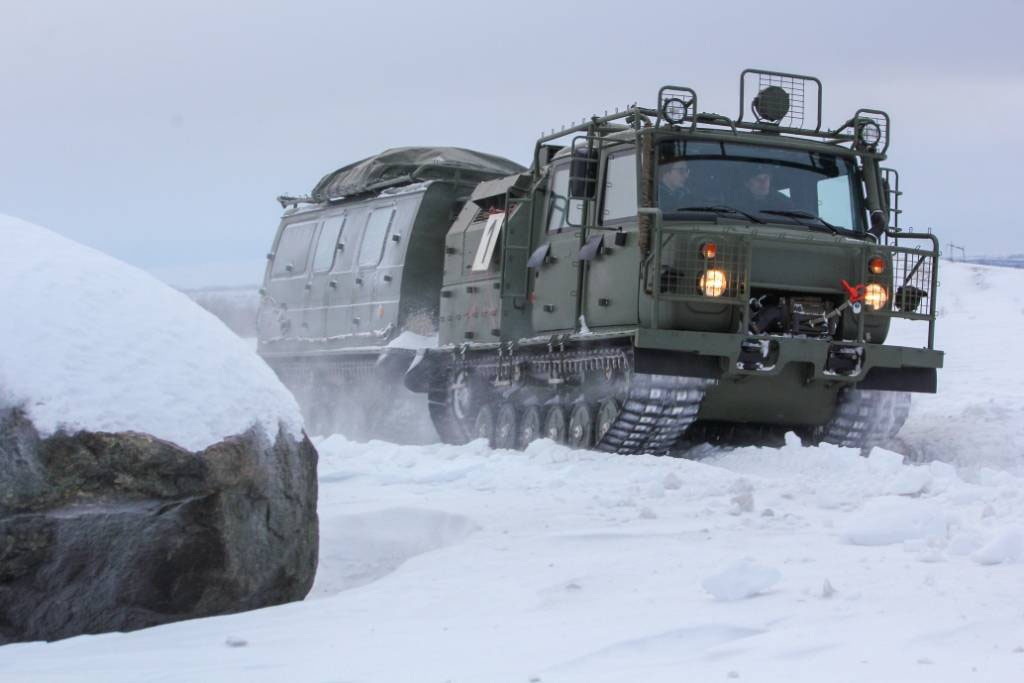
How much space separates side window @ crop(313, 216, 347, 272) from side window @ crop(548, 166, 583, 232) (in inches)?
203

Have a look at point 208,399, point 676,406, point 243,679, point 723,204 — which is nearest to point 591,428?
point 676,406

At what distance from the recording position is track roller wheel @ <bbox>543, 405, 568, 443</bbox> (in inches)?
514

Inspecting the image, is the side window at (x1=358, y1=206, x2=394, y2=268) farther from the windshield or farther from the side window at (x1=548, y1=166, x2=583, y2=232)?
the windshield

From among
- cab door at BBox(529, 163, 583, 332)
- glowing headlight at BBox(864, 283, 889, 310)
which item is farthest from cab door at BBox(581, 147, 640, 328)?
glowing headlight at BBox(864, 283, 889, 310)

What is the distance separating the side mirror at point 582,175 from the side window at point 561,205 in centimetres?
47

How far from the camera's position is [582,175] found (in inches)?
492

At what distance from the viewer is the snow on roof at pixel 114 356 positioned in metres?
5.53

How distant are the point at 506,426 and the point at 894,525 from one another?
7746mm

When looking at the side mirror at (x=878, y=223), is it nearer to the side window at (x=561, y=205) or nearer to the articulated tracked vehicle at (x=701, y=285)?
the articulated tracked vehicle at (x=701, y=285)

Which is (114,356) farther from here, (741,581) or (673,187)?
(673,187)

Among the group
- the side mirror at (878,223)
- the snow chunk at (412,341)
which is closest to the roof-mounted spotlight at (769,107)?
the side mirror at (878,223)

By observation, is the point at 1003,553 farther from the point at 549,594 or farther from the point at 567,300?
the point at 567,300

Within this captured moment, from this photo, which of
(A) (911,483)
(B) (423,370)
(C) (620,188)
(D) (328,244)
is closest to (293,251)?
(D) (328,244)

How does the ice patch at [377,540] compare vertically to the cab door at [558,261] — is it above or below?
below
